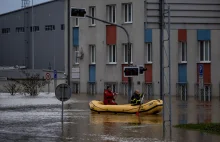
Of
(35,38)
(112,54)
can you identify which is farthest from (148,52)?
(35,38)

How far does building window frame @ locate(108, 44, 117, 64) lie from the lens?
187 ft

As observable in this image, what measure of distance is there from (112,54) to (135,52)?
317 cm

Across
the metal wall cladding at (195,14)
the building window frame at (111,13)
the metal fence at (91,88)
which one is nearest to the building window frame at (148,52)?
the building window frame at (111,13)

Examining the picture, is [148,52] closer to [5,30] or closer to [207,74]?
[207,74]

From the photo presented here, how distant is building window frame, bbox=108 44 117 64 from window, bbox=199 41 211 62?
8635mm

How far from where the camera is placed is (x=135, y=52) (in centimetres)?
5503

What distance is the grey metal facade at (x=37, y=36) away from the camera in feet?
283

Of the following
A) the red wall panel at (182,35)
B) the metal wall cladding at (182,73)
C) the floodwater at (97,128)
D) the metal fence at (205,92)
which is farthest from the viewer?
the red wall panel at (182,35)

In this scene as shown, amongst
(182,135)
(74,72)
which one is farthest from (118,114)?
(74,72)

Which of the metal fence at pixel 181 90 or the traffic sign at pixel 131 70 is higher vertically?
the traffic sign at pixel 131 70

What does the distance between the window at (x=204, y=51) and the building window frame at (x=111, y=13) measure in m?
9.39

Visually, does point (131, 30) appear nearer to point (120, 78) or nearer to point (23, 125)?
point (120, 78)

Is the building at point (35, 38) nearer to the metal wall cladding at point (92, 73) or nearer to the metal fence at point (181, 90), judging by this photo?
the metal wall cladding at point (92, 73)

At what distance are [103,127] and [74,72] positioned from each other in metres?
36.0
